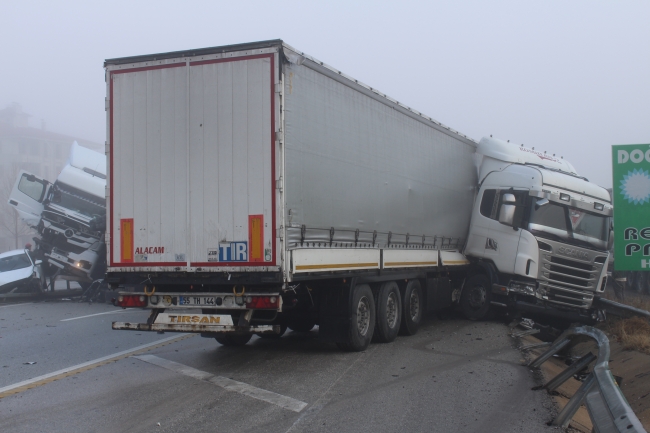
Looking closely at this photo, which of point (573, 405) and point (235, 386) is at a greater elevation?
point (573, 405)

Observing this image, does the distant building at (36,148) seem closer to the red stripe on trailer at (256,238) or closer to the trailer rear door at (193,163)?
the trailer rear door at (193,163)

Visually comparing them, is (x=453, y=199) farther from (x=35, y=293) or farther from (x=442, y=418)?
(x=35, y=293)

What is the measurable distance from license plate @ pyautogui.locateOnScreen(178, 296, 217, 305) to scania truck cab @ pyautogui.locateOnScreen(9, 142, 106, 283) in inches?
506

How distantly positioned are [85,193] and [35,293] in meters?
3.61

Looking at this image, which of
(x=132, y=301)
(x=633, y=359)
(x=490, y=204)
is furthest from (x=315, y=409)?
(x=490, y=204)

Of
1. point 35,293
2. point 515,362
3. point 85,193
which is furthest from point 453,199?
point 35,293

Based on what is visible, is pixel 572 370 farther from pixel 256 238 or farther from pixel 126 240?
pixel 126 240

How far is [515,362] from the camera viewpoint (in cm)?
916

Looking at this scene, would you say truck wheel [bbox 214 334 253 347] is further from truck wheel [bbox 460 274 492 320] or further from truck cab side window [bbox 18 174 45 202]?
truck cab side window [bbox 18 174 45 202]

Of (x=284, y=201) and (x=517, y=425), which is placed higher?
(x=284, y=201)

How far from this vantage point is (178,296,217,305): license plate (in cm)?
805

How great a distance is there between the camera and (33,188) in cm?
2055

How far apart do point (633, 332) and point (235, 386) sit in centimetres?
730

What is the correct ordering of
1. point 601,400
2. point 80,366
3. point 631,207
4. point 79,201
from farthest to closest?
point 79,201 → point 631,207 → point 80,366 → point 601,400
